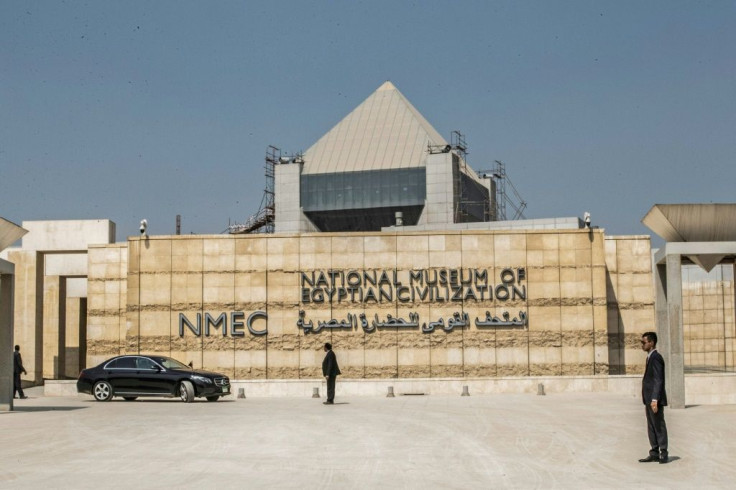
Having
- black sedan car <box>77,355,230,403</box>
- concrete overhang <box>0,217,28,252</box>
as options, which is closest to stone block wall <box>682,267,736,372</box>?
black sedan car <box>77,355,230,403</box>

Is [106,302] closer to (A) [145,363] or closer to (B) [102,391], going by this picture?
(B) [102,391]

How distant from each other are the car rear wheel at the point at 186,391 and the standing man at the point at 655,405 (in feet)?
56.1

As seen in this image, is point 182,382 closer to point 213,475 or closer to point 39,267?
point 213,475

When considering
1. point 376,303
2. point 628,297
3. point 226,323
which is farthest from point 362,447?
point 628,297

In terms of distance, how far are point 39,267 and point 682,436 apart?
35982 millimetres

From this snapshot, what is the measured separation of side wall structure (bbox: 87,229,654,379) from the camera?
3791cm

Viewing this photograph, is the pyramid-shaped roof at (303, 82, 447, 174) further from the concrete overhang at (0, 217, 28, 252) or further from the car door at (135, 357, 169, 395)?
the concrete overhang at (0, 217, 28, 252)

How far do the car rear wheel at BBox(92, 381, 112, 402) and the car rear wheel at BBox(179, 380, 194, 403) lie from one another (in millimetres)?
2377

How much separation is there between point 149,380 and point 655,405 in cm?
1874

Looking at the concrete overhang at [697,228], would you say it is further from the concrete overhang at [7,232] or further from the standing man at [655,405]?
the concrete overhang at [7,232]

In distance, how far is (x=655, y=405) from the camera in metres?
14.8

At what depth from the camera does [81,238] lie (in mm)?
46969

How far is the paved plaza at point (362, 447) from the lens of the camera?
43.5ft

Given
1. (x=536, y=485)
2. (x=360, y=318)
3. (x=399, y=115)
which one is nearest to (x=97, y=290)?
(x=360, y=318)
